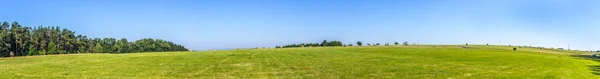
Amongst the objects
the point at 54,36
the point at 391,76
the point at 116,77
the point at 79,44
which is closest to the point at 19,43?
the point at 54,36

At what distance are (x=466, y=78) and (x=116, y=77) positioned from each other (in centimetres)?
2140

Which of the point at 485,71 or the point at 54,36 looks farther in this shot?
the point at 54,36

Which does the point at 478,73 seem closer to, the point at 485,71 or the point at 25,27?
the point at 485,71

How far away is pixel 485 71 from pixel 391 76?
684cm

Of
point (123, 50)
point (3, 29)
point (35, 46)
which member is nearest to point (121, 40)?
point (123, 50)

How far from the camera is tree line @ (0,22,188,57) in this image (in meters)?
110

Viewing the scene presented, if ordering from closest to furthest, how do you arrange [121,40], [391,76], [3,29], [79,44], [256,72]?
1. [391,76]
2. [256,72]
3. [3,29]
4. [79,44]
5. [121,40]

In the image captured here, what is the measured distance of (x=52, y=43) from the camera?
11981 cm

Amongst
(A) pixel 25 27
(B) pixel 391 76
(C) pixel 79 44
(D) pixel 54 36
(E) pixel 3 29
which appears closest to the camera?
(B) pixel 391 76

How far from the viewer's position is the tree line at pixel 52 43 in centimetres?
11006

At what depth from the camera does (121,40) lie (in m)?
166

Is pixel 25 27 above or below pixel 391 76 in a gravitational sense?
above

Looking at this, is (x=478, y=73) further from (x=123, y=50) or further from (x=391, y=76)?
(x=123, y=50)

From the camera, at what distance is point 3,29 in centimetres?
10881
